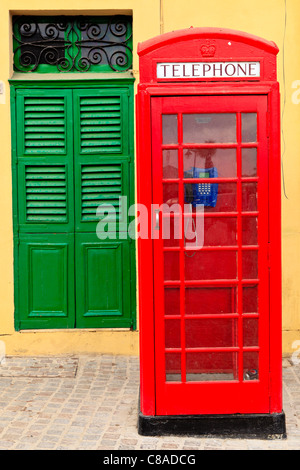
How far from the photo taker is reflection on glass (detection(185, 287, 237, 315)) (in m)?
4.21

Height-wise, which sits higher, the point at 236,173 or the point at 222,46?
the point at 222,46

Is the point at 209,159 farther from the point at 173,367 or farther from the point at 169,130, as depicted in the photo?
the point at 173,367

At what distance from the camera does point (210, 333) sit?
426 centimetres

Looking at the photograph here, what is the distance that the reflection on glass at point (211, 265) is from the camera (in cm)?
421

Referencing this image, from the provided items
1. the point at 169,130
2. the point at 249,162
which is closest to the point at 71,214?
the point at 169,130

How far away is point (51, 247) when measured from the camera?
20.3 feet

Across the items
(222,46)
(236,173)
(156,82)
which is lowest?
(236,173)

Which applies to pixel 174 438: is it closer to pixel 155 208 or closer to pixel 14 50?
pixel 155 208

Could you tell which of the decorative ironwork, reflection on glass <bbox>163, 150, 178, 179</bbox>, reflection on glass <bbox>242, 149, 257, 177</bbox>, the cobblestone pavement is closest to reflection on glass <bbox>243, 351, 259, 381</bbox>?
the cobblestone pavement

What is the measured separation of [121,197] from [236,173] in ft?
7.53

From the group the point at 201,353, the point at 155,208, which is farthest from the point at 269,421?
the point at 155,208

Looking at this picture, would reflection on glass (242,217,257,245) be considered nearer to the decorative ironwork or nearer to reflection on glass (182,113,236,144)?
reflection on glass (182,113,236,144)

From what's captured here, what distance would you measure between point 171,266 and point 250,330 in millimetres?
820
